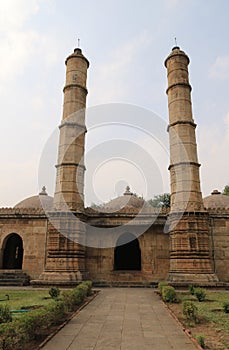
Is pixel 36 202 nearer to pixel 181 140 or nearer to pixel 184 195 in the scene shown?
pixel 184 195

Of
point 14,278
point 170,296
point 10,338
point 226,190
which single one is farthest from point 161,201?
point 10,338

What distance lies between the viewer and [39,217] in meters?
14.9

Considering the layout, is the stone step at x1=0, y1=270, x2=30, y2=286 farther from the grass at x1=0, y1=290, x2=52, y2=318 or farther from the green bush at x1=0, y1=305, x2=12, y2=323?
the green bush at x1=0, y1=305, x2=12, y2=323

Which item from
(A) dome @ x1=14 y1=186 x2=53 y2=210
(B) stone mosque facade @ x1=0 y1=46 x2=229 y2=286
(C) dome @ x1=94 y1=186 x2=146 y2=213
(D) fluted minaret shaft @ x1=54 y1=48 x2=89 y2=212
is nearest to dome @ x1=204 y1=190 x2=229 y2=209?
(C) dome @ x1=94 y1=186 x2=146 y2=213

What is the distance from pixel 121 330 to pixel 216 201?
1436cm

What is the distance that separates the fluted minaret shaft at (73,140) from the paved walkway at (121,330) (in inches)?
246

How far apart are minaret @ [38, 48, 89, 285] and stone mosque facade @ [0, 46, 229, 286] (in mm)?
41

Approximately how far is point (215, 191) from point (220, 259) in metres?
6.95

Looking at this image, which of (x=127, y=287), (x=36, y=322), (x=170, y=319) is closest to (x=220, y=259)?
(x=127, y=287)

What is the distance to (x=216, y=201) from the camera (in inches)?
733

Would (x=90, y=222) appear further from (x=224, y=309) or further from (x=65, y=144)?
(x=224, y=309)

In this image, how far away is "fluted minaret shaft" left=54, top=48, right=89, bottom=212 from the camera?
1388 centimetres

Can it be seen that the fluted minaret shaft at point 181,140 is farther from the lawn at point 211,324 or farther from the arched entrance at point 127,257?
the lawn at point 211,324

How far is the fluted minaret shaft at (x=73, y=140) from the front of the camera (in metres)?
13.9
